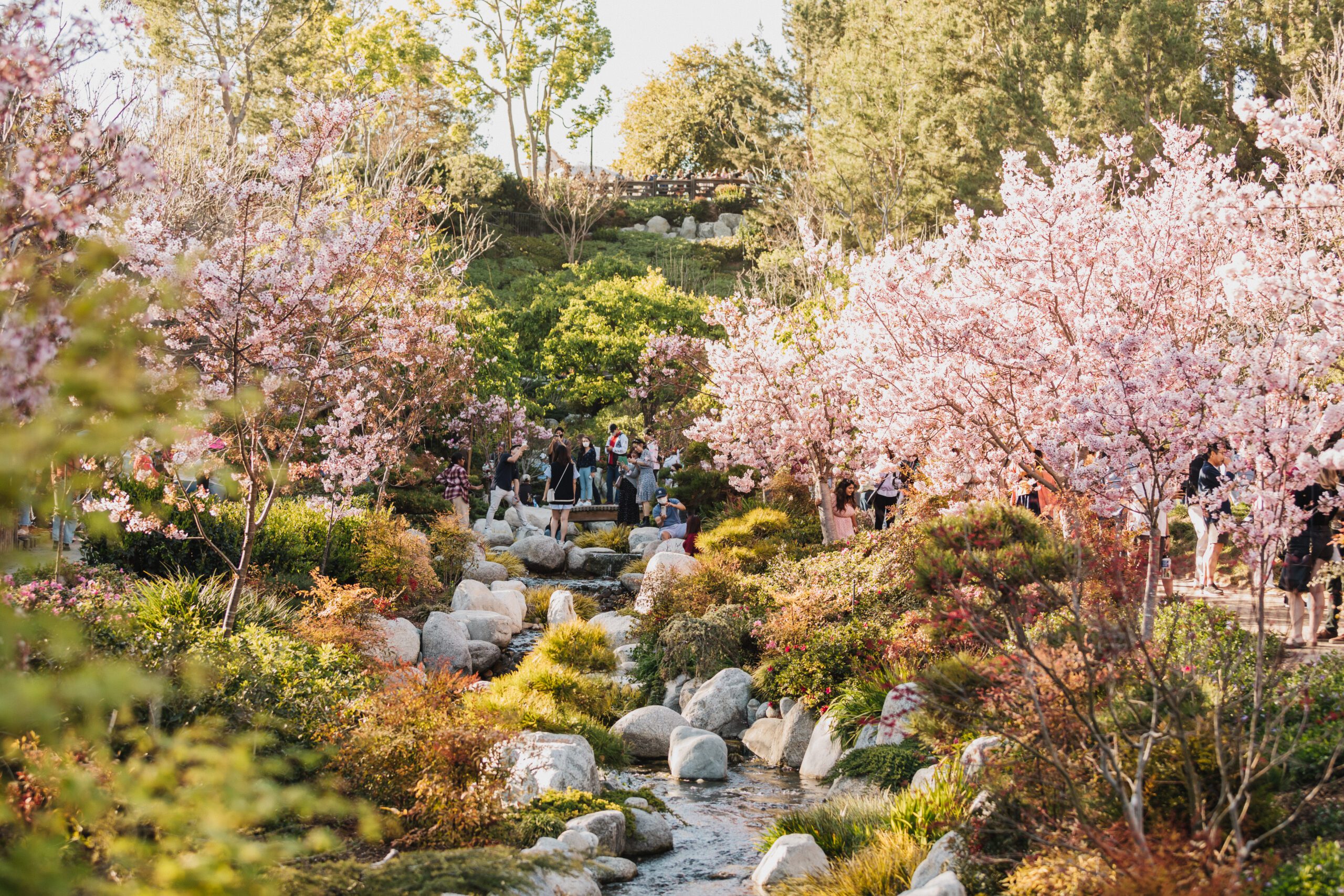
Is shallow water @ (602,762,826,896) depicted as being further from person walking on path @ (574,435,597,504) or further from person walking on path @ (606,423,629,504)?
person walking on path @ (574,435,597,504)

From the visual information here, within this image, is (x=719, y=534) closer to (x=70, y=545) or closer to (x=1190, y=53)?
(x=70, y=545)

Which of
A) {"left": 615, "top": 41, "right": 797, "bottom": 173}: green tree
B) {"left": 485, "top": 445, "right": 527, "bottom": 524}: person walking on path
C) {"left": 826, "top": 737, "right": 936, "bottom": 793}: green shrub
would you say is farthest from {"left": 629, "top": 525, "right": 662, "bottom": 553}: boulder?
{"left": 615, "top": 41, "right": 797, "bottom": 173}: green tree

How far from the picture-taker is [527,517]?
68.0 ft

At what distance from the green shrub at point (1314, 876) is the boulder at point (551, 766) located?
4.78 metres

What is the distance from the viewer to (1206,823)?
203 inches

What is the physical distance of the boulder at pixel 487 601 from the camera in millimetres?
13945

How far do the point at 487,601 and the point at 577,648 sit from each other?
247 cm

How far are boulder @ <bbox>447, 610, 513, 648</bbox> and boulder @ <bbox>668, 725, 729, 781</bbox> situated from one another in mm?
4109

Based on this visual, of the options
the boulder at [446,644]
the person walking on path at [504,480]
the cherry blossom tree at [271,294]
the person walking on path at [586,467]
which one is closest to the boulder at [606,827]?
the cherry blossom tree at [271,294]

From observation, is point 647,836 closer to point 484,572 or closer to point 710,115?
point 484,572

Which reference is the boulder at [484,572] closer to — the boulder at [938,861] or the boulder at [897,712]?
the boulder at [897,712]

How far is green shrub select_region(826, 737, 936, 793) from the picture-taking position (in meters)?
8.10

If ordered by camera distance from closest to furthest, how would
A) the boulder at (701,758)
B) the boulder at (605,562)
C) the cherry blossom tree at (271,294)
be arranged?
the cherry blossom tree at (271,294)
the boulder at (701,758)
the boulder at (605,562)

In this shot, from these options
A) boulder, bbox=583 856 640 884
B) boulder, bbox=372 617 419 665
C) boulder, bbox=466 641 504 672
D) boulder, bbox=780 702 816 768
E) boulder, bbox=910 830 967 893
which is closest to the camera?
boulder, bbox=910 830 967 893
